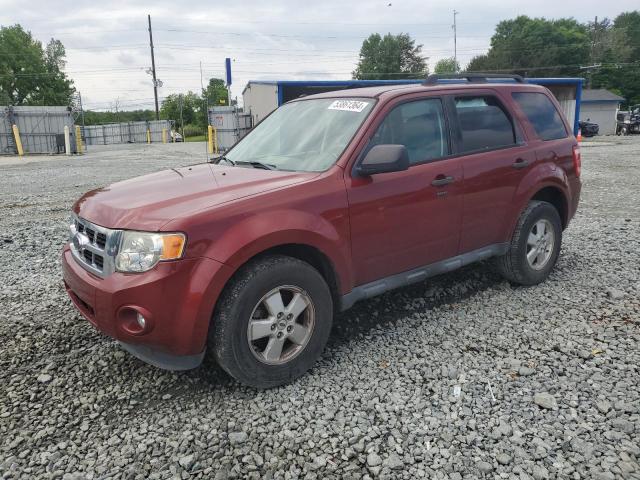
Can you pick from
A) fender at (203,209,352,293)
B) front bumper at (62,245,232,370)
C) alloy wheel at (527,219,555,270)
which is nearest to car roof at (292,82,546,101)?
fender at (203,209,352,293)

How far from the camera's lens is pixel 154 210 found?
2.93 m

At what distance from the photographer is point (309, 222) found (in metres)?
3.19

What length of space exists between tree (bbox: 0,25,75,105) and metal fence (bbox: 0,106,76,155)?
45.7 metres

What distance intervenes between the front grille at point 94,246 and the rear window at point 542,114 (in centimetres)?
378

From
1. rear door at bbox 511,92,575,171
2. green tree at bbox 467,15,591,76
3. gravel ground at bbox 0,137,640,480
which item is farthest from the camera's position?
green tree at bbox 467,15,591,76

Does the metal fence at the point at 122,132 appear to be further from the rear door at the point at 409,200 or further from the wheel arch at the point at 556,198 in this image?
the rear door at the point at 409,200

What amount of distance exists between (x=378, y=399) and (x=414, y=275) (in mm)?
1132

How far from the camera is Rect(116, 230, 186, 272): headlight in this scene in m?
2.77

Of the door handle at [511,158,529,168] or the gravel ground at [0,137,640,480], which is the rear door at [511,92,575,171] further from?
the gravel ground at [0,137,640,480]

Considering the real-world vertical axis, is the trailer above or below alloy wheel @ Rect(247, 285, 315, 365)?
above

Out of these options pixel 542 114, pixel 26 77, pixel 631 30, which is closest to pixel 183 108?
pixel 26 77

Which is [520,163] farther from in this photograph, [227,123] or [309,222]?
[227,123]

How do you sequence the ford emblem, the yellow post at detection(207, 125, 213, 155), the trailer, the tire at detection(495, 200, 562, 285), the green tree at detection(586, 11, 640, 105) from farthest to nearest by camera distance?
the green tree at detection(586, 11, 640, 105)
the yellow post at detection(207, 125, 213, 155)
the trailer
the tire at detection(495, 200, 562, 285)
the ford emblem

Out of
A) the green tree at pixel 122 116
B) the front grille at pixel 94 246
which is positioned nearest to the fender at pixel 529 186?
the front grille at pixel 94 246
